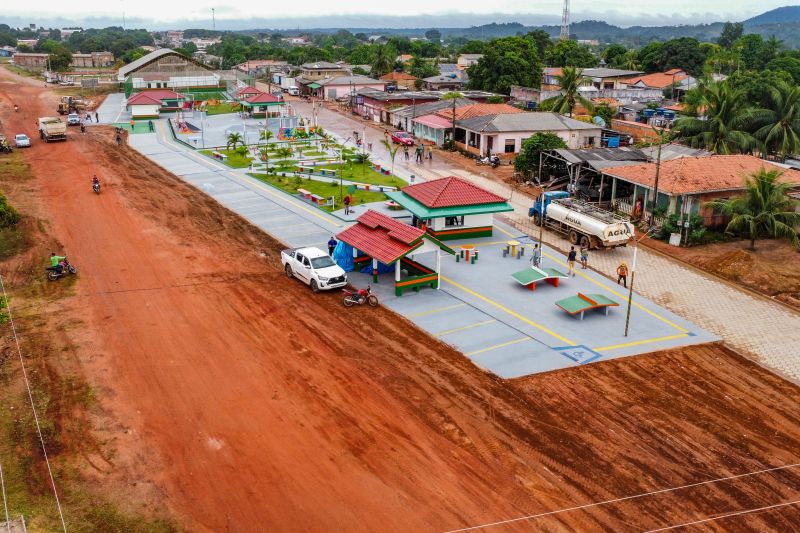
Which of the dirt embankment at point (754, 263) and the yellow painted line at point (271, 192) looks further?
the yellow painted line at point (271, 192)

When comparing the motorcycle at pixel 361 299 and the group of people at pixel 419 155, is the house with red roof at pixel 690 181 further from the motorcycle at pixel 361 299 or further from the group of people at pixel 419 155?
the group of people at pixel 419 155

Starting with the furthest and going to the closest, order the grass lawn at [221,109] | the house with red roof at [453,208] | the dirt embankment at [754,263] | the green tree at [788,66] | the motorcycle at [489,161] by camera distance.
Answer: the green tree at [788,66] < the grass lawn at [221,109] < the motorcycle at [489,161] < the house with red roof at [453,208] < the dirt embankment at [754,263]

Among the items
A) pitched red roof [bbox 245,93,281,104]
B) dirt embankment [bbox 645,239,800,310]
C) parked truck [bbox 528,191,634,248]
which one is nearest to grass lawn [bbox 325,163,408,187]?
parked truck [bbox 528,191,634,248]

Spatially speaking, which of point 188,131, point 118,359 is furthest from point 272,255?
point 188,131

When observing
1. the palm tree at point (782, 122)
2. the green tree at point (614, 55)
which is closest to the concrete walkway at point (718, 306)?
the palm tree at point (782, 122)

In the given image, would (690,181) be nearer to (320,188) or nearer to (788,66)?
(320,188)
